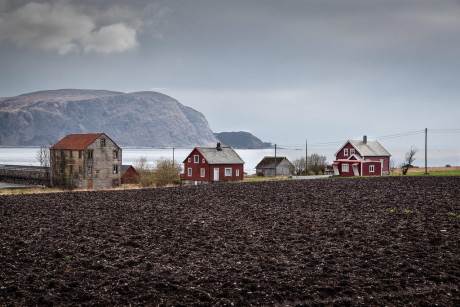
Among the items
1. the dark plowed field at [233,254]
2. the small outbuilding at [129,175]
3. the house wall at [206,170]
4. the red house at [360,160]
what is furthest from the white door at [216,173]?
the dark plowed field at [233,254]

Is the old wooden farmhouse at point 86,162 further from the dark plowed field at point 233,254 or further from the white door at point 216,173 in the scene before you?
the dark plowed field at point 233,254

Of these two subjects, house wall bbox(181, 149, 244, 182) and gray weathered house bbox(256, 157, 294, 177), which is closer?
house wall bbox(181, 149, 244, 182)

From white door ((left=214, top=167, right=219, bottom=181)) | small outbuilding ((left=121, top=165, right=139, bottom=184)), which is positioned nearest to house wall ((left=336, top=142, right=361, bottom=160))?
white door ((left=214, top=167, right=219, bottom=181))

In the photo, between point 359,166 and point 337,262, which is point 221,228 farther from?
point 359,166

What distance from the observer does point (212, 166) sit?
270 ft

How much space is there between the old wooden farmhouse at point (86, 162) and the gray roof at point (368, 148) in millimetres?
46321

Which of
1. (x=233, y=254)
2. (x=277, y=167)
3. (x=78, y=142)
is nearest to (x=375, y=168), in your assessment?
(x=277, y=167)

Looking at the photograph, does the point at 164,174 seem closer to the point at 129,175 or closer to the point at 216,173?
the point at 216,173

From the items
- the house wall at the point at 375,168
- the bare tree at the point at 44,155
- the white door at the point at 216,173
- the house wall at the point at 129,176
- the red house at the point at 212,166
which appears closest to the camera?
the red house at the point at 212,166

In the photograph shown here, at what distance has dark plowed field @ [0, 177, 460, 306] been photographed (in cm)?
1386

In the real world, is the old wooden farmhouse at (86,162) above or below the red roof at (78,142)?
below

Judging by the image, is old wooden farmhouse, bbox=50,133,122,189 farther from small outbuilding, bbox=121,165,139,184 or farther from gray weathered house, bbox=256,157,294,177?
gray weathered house, bbox=256,157,294,177

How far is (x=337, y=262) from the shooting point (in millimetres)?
17344

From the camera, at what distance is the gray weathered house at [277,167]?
367ft
